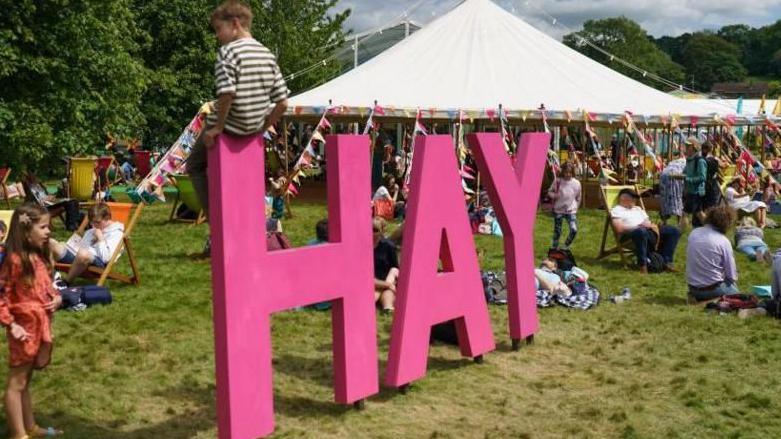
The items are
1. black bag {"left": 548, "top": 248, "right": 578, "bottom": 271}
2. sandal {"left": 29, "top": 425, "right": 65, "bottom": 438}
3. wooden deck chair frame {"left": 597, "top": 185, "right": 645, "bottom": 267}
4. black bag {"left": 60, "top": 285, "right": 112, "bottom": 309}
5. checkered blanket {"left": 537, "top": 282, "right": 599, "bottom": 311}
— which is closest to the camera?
sandal {"left": 29, "top": 425, "right": 65, "bottom": 438}

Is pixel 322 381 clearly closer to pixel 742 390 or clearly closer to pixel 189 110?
pixel 742 390

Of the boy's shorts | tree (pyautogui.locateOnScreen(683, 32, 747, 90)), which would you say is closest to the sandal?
the boy's shorts

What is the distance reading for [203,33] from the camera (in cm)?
2845

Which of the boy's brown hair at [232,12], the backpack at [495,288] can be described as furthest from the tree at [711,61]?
the boy's brown hair at [232,12]

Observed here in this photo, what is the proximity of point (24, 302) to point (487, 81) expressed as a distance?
15718 millimetres

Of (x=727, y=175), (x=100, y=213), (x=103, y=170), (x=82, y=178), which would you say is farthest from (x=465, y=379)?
(x=727, y=175)

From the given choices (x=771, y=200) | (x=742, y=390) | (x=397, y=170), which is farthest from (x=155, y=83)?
(x=742, y=390)

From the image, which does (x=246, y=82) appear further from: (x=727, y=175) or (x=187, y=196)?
(x=727, y=175)

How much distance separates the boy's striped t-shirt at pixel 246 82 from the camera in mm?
4234

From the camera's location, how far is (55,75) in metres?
14.3

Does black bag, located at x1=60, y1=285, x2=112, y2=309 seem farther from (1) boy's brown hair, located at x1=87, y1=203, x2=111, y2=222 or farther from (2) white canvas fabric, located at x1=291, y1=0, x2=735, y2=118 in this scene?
(2) white canvas fabric, located at x1=291, y1=0, x2=735, y2=118

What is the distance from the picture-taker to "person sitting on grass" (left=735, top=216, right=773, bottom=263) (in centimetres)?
1167

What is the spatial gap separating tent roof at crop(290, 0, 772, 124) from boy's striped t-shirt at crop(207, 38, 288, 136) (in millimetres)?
13249

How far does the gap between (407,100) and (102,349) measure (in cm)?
1236
